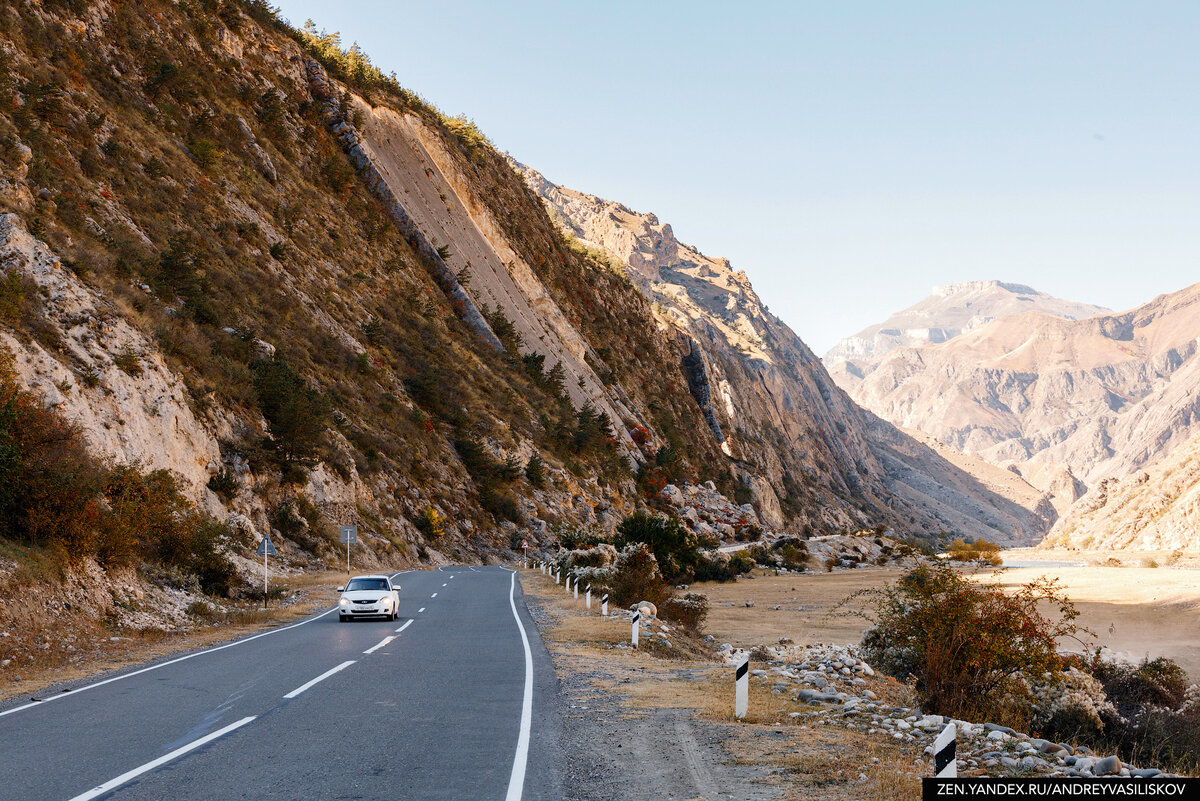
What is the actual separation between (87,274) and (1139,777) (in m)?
29.9

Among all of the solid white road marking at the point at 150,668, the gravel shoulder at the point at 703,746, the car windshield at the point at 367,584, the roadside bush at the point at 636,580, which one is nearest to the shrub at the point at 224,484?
the car windshield at the point at 367,584

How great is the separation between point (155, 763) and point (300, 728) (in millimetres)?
1595

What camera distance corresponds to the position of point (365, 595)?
→ 65.0 feet

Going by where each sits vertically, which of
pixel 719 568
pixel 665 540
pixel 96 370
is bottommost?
pixel 719 568

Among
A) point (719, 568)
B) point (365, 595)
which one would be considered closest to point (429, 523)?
point (719, 568)

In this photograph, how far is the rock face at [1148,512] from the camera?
225 ft

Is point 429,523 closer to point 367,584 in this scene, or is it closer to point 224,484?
point 224,484

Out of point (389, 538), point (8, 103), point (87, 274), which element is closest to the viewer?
point (87, 274)

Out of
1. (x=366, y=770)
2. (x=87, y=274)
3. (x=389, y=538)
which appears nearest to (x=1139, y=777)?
(x=366, y=770)

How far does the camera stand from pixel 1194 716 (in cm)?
1205

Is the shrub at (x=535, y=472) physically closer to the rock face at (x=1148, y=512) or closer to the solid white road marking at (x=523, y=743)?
the solid white road marking at (x=523, y=743)

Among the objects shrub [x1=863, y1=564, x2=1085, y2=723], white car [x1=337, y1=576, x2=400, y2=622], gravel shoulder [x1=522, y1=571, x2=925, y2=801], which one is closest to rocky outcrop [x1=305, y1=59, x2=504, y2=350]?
white car [x1=337, y1=576, x2=400, y2=622]

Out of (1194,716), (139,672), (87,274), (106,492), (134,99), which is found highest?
(134,99)

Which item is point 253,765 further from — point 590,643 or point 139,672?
point 590,643
